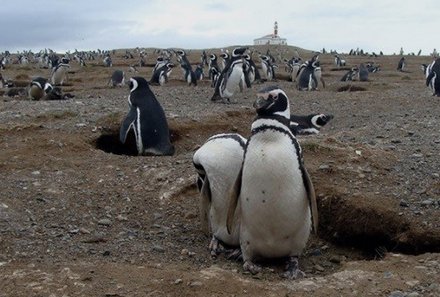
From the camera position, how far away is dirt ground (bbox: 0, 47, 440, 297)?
335 centimetres

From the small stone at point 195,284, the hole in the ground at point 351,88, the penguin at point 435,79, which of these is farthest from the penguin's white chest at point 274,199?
the hole in the ground at point 351,88

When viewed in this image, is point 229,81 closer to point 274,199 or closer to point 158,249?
point 158,249

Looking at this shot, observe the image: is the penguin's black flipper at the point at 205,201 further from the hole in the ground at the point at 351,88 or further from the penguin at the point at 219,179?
the hole in the ground at the point at 351,88

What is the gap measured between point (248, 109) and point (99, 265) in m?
6.31

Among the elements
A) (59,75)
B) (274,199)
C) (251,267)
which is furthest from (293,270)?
(59,75)

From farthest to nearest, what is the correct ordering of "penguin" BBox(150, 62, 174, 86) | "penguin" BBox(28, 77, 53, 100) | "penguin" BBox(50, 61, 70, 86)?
"penguin" BBox(50, 61, 70, 86) → "penguin" BBox(150, 62, 174, 86) → "penguin" BBox(28, 77, 53, 100)

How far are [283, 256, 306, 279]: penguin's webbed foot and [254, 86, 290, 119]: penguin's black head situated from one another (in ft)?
2.99

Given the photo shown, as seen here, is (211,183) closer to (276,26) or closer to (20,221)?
(20,221)

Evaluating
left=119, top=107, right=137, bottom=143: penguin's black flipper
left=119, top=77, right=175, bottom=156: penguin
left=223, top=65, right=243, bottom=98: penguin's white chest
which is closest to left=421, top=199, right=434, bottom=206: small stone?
left=119, top=77, right=175, bottom=156: penguin

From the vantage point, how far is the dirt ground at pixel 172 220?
335 cm

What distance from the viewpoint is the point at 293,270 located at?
381 centimetres

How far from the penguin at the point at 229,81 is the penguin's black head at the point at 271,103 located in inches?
323

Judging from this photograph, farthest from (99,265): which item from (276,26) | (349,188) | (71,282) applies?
(276,26)

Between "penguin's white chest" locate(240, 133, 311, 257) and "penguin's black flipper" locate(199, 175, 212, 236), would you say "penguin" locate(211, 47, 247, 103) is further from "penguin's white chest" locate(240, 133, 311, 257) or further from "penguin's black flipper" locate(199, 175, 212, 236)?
"penguin's white chest" locate(240, 133, 311, 257)
